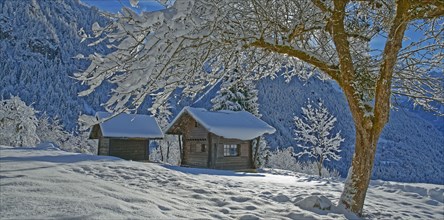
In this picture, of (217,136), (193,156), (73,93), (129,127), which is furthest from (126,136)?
(73,93)

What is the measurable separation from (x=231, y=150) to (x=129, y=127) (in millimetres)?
9065

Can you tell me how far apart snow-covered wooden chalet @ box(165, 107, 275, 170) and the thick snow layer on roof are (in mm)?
2348

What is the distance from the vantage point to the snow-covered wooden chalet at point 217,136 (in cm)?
2209

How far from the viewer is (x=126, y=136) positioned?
25938mm

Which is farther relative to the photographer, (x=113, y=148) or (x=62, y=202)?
(x=113, y=148)

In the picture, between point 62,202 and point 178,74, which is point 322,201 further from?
point 62,202

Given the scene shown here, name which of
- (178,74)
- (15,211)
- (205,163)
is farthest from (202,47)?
(205,163)

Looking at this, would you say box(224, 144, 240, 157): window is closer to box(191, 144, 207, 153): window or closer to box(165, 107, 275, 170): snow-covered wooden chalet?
box(165, 107, 275, 170): snow-covered wooden chalet

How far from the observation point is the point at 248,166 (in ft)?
79.2

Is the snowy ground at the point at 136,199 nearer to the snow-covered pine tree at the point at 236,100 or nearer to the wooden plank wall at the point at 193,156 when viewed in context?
the wooden plank wall at the point at 193,156

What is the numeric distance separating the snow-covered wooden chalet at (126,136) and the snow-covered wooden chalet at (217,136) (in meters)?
2.68

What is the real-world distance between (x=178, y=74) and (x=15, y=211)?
8.61ft

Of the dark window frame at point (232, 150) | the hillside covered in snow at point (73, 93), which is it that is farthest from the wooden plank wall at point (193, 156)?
the hillside covered in snow at point (73, 93)

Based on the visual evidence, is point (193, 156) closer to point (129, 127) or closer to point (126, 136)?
point (126, 136)
